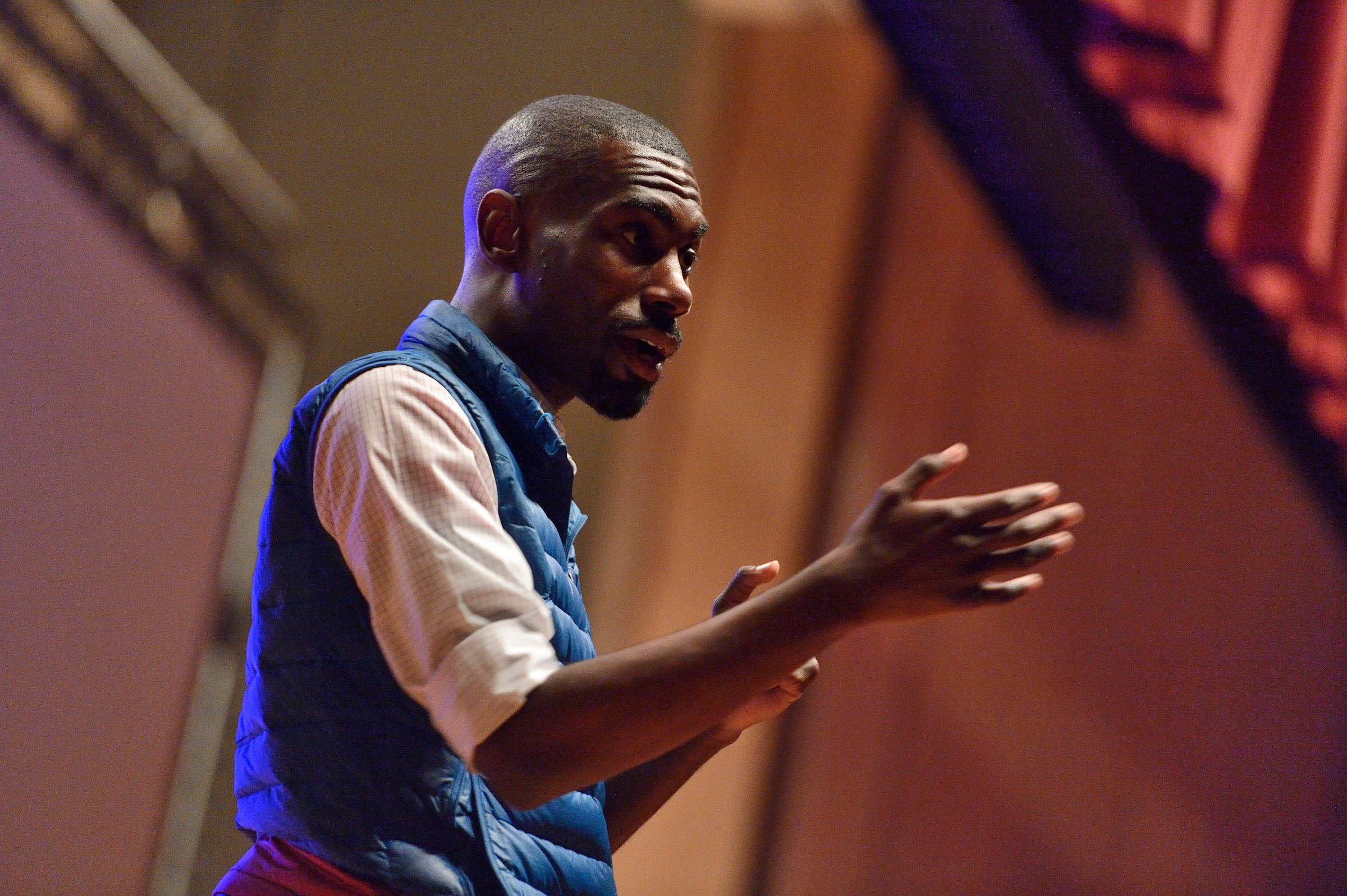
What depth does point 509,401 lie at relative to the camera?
1110 mm

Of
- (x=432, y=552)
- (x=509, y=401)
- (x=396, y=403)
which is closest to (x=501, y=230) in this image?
(x=509, y=401)

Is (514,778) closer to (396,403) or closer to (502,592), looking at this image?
(502,592)

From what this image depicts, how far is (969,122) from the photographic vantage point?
321 centimetres

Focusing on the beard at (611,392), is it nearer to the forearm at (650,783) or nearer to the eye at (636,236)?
the eye at (636,236)

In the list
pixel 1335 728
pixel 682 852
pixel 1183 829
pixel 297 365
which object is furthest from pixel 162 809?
pixel 1335 728

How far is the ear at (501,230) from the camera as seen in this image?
1.23 m

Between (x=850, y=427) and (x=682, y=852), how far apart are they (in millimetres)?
1405

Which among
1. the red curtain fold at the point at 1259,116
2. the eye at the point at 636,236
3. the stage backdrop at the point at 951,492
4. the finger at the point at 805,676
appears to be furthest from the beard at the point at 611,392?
the stage backdrop at the point at 951,492

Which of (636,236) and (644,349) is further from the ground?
(636,236)

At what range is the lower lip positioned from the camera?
1198 mm

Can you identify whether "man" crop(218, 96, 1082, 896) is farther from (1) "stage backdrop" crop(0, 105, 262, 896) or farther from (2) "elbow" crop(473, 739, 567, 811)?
(1) "stage backdrop" crop(0, 105, 262, 896)

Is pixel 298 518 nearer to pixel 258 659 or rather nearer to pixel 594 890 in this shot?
pixel 258 659

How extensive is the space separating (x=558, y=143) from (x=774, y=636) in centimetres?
57

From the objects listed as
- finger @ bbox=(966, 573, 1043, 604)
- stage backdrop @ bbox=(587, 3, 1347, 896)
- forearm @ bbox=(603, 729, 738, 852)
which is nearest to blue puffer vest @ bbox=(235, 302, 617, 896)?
forearm @ bbox=(603, 729, 738, 852)
